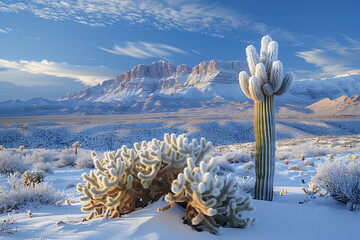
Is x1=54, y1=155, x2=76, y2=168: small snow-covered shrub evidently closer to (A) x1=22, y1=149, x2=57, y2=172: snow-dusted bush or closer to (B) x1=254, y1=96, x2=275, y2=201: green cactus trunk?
(A) x1=22, y1=149, x2=57, y2=172: snow-dusted bush

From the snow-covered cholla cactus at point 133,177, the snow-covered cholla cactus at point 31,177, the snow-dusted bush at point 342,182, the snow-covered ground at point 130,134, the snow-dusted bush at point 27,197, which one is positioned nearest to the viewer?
the snow-covered cholla cactus at point 133,177

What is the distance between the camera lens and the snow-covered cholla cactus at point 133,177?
9.14ft

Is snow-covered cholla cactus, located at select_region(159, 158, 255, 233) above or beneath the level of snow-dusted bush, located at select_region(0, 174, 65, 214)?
above

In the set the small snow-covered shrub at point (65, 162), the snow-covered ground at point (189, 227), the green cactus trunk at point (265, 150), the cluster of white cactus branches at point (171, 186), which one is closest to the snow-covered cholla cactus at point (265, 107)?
the green cactus trunk at point (265, 150)

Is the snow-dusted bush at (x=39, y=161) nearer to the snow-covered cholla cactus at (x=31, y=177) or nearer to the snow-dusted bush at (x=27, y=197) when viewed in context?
the snow-covered cholla cactus at (x=31, y=177)

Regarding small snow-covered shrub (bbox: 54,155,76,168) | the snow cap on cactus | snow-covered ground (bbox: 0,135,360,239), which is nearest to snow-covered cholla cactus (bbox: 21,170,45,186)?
snow-covered ground (bbox: 0,135,360,239)

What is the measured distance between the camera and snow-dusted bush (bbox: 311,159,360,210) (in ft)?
10.5

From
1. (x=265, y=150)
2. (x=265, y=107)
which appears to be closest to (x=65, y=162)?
(x=265, y=150)

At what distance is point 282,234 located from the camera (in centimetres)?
263

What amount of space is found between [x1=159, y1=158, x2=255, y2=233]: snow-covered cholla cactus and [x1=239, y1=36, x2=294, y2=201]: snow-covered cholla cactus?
160cm

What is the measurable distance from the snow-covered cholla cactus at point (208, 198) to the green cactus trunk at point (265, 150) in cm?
158

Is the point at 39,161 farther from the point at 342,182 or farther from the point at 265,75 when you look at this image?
the point at 342,182

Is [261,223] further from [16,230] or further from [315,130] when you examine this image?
[315,130]

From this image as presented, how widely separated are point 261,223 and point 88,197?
2.01 meters
